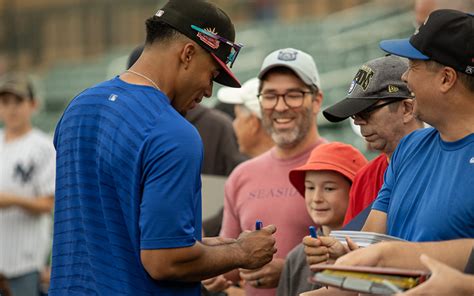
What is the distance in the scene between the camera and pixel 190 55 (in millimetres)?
4605

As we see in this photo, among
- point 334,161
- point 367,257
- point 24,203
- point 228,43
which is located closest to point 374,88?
point 334,161

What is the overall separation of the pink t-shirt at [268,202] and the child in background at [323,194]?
29cm

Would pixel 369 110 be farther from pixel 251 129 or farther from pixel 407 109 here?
pixel 251 129

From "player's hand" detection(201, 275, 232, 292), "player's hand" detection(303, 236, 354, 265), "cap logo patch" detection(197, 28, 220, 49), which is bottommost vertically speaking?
"player's hand" detection(303, 236, 354, 265)

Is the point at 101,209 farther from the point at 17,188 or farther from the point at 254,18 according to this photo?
the point at 254,18

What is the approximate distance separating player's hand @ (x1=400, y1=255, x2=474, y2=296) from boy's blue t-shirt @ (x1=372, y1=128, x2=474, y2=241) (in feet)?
1.50

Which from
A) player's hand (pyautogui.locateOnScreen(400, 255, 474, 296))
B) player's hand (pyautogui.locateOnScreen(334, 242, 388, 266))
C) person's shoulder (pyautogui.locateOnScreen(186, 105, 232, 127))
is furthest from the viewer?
person's shoulder (pyautogui.locateOnScreen(186, 105, 232, 127))

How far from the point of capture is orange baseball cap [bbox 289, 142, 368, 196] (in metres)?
5.66

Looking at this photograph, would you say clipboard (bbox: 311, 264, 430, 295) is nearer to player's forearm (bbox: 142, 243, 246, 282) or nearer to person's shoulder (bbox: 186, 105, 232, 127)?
player's forearm (bbox: 142, 243, 246, 282)

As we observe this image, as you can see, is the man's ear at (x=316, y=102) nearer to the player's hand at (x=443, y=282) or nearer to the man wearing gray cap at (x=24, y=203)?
the player's hand at (x=443, y=282)

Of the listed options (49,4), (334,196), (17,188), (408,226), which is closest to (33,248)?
(17,188)

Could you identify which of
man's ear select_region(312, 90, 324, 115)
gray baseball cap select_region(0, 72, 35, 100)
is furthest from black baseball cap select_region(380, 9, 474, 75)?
gray baseball cap select_region(0, 72, 35, 100)

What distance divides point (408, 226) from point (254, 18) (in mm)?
22948

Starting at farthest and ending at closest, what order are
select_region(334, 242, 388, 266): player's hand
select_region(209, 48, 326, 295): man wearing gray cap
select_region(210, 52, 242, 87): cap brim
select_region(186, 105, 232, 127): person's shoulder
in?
select_region(186, 105, 232, 127): person's shoulder, select_region(209, 48, 326, 295): man wearing gray cap, select_region(210, 52, 242, 87): cap brim, select_region(334, 242, 388, 266): player's hand
